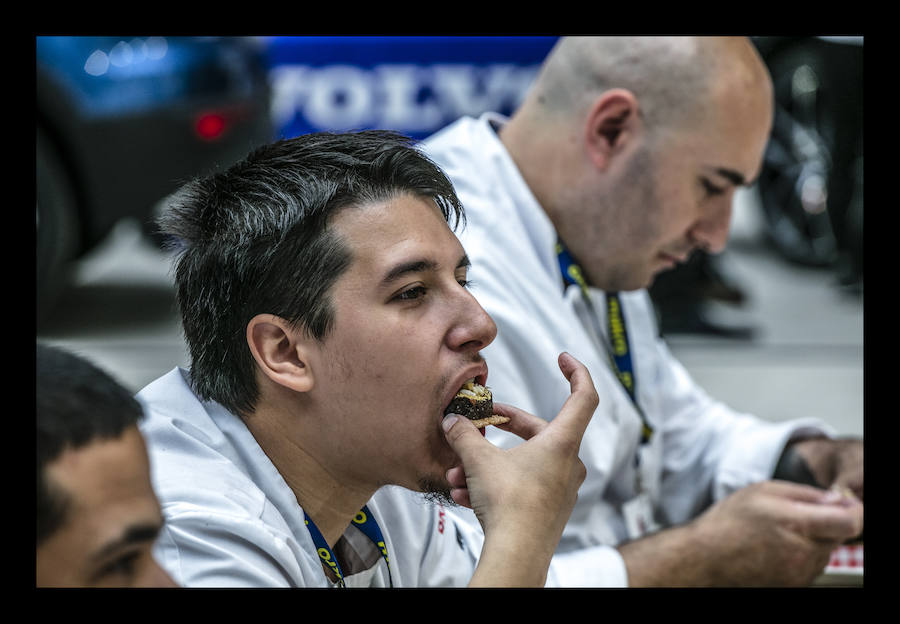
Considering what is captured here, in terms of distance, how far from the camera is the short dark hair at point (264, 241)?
43.7 inches

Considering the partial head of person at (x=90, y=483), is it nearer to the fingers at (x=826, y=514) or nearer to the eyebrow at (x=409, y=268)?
the eyebrow at (x=409, y=268)

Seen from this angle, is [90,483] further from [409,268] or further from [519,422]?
[519,422]

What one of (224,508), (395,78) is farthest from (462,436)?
(395,78)

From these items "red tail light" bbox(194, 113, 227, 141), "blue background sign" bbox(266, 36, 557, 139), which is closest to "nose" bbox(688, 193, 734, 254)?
"blue background sign" bbox(266, 36, 557, 139)

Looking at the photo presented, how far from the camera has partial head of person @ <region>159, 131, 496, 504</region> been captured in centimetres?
111

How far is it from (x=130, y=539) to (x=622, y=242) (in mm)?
1248

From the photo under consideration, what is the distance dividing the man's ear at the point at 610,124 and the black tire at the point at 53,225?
0.91 m

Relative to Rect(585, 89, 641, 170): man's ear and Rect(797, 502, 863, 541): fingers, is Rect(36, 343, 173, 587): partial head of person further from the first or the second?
Rect(797, 502, 863, 541): fingers

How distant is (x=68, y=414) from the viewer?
84cm

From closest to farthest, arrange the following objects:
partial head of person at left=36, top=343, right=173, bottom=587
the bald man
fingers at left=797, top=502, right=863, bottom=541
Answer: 1. partial head of person at left=36, top=343, right=173, bottom=587
2. the bald man
3. fingers at left=797, top=502, right=863, bottom=541

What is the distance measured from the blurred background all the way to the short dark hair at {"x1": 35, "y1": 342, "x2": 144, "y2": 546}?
30 cm

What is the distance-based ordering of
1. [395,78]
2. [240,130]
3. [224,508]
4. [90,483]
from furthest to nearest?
[395,78] → [240,130] → [224,508] → [90,483]
